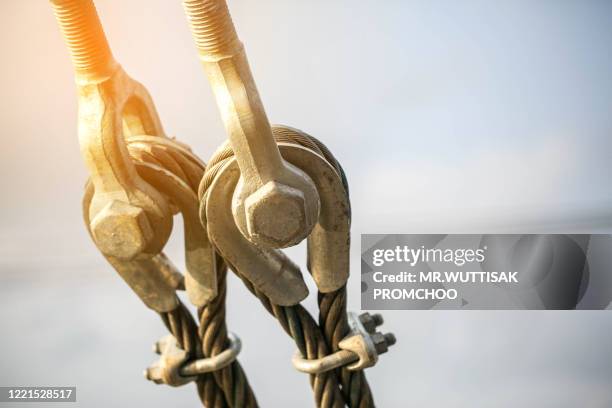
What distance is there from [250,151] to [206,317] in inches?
9.6

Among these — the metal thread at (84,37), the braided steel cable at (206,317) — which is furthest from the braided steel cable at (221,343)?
the metal thread at (84,37)

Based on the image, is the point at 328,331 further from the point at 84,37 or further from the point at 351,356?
the point at 84,37

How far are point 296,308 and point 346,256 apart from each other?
0.08m

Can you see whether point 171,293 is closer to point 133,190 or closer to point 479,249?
point 133,190

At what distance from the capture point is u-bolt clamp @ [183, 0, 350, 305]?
0.65 meters

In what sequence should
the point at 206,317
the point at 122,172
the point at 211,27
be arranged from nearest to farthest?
the point at 211,27, the point at 122,172, the point at 206,317

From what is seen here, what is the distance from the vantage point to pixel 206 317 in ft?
2.78

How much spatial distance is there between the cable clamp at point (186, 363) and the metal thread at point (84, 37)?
0.30m

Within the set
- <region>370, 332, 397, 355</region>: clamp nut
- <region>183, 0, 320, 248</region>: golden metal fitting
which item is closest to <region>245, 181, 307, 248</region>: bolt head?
<region>183, 0, 320, 248</region>: golden metal fitting

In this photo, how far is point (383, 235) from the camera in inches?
42.0

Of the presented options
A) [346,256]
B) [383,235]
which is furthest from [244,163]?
[383,235]

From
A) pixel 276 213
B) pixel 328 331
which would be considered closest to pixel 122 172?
pixel 276 213

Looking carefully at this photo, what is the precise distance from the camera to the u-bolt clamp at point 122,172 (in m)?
0.72

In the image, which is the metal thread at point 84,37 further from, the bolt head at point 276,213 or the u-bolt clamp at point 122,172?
the bolt head at point 276,213
